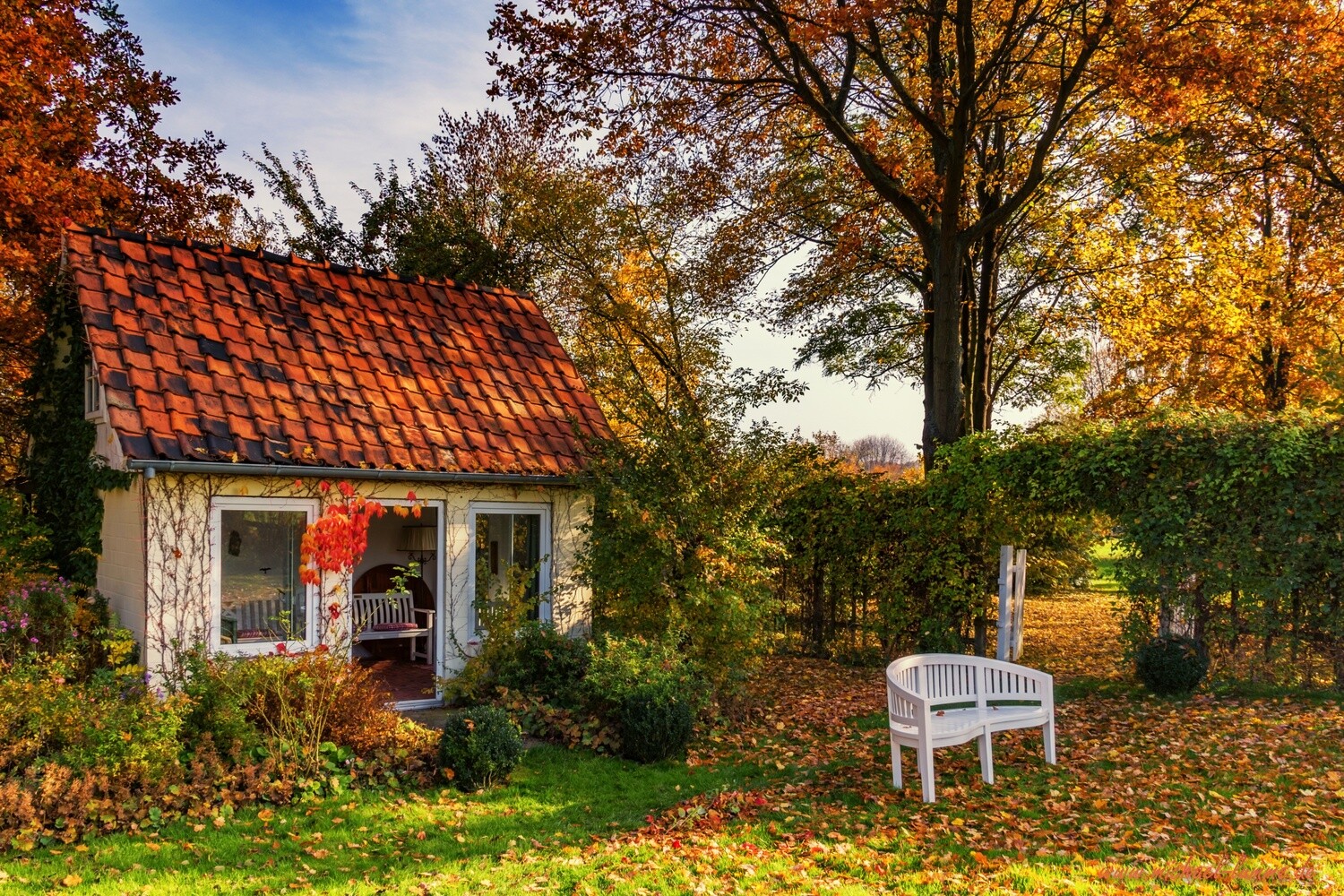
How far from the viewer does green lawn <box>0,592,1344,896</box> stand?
5.46 m

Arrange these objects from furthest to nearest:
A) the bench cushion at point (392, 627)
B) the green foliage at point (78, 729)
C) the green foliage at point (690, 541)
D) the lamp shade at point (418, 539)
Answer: the lamp shade at point (418, 539)
the bench cushion at point (392, 627)
the green foliage at point (690, 541)
the green foliage at point (78, 729)

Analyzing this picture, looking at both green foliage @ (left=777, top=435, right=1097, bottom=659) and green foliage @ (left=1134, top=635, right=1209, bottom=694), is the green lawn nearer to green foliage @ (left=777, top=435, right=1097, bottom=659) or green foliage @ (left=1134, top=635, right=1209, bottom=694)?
green foliage @ (left=1134, top=635, right=1209, bottom=694)

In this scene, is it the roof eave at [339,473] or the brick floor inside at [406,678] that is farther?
the brick floor inside at [406,678]

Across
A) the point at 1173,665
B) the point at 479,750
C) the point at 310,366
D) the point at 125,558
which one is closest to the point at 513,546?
the point at 310,366

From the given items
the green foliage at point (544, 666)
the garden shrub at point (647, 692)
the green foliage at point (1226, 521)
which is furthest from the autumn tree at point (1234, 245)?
the green foliage at point (544, 666)

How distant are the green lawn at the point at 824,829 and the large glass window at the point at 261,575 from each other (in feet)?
9.00

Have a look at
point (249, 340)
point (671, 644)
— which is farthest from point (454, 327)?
point (671, 644)

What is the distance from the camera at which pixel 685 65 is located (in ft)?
45.0

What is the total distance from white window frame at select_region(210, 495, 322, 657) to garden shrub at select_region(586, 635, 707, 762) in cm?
303

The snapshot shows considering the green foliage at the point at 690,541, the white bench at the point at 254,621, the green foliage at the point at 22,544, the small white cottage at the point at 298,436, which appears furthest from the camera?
the green foliage at the point at 690,541

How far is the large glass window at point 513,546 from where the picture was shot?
35.2 ft

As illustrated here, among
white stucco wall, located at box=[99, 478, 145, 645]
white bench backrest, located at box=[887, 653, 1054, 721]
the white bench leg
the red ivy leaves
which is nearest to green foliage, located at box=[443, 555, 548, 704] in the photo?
the red ivy leaves

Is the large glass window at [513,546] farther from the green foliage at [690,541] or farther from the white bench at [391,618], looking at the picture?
the white bench at [391,618]

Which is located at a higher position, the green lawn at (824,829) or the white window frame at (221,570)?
the white window frame at (221,570)
